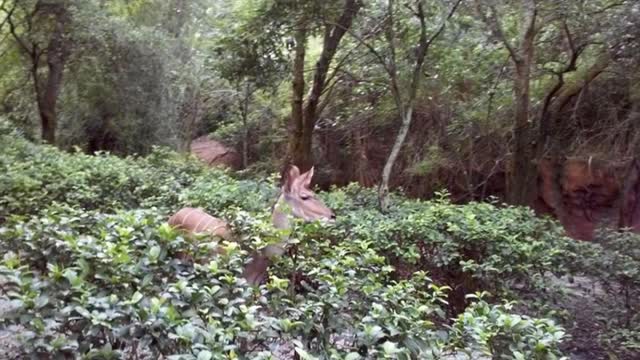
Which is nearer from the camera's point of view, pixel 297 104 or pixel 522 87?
pixel 522 87

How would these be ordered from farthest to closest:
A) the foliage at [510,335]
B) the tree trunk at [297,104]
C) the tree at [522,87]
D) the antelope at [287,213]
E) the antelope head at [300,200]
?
the tree trunk at [297,104]
the tree at [522,87]
the antelope head at [300,200]
the antelope at [287,213]
the foliage at [510,335]

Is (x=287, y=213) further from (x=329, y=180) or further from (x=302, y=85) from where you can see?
(x=329, y=180)

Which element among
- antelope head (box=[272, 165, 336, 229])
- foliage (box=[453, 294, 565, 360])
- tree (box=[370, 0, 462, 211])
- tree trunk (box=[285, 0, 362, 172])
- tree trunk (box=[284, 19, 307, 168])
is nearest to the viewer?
foliage (box=[453, 294, 565, 360])

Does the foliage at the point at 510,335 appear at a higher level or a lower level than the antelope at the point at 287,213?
lower

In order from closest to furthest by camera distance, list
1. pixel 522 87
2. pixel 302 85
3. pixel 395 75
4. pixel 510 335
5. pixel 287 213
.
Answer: pixel 510 335 → pixel 287 213 → pixel 395 75 → pixel 522 87 → pixel 302 85

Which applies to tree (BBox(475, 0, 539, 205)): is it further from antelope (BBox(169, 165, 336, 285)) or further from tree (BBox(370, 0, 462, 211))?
antelope (BBox(169, 165, 336, 285))

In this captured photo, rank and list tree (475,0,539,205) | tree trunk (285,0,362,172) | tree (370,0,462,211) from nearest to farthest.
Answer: tree (370,0,462,211) < tree (475,0,539,205) < tree trunk (285,0,362,172)

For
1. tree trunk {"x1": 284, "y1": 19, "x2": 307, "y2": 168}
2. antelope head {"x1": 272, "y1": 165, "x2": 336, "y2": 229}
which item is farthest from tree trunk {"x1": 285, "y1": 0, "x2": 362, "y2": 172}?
antelope head {"x1": 272, "y1": 165, "x2": 336, "y2": 229}

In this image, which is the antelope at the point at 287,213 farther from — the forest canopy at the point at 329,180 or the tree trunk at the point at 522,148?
the tree trunk at the point at 522,148

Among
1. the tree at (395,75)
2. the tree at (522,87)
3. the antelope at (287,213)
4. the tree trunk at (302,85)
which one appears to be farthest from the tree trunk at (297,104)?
the antelope at (287,213)

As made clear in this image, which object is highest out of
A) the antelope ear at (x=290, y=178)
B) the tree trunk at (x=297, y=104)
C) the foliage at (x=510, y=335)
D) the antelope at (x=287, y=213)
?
the tree trunk at (x=297, y=104)

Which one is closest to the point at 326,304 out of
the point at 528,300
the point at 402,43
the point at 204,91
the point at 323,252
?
the point at 323,252

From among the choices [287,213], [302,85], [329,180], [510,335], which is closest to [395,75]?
[302,85]

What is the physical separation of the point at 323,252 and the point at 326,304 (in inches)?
56.5
